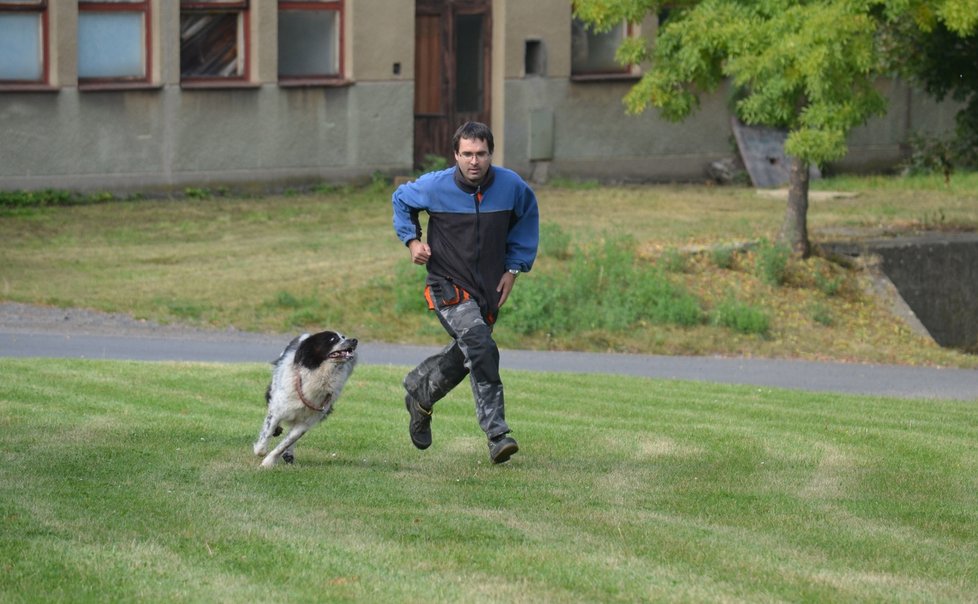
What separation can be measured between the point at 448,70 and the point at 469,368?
2059cm

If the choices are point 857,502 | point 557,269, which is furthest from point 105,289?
point 857,502

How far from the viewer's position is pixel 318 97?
27.5 meters

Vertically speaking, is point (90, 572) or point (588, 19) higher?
point (588, 19)

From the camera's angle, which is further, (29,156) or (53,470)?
(29,156)

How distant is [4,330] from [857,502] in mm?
10986

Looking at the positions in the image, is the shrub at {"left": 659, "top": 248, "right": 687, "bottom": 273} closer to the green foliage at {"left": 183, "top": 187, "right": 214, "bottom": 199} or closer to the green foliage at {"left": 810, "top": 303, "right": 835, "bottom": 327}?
the green foliage at {"left": 810, "top": 303, "right": 835, "bottom": 327}

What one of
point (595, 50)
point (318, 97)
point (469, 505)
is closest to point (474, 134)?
point (469, 505)

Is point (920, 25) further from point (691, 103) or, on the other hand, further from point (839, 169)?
point (839, 169)

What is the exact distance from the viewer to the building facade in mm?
25016

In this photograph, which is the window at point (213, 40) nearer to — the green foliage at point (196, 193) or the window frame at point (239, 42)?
the window frame at point (239, 42)

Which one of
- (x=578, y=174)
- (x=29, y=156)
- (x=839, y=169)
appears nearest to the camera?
(x=29, y=156)

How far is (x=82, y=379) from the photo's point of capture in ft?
42.2

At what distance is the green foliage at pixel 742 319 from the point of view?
63.9 ft

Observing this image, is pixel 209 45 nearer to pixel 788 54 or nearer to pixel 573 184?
pixel 573 184
